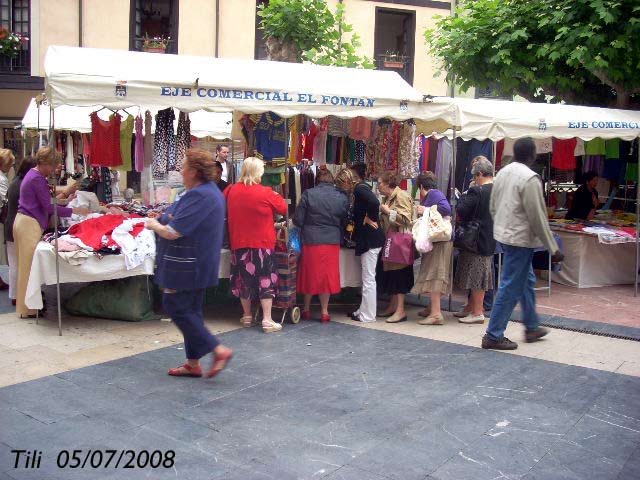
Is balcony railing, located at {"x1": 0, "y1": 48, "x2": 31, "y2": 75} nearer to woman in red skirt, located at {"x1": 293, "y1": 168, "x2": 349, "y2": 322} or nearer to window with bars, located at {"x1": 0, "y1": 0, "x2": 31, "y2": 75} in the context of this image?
window with bars, located at {"x1": 0, "y1": 0, "x2": 31, "y2": 75}

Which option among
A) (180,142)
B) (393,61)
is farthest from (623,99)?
(393,61)

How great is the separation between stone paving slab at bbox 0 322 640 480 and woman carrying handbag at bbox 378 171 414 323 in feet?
4.39

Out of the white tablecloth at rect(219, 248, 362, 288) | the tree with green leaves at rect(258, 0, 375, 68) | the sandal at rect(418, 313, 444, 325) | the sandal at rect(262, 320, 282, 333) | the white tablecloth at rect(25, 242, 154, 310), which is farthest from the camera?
the tree with green leaves at rect(258, 0, 375, 68)

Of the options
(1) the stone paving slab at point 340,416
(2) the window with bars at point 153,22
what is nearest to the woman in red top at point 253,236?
(1) the stone paving slab at point 340,416

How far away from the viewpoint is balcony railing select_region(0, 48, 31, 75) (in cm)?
1748

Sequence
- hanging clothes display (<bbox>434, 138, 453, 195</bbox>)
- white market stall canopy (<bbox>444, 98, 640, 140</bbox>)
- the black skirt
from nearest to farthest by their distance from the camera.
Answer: the black skirt
white market stall canopy (<bbox>444, 98, 640, 140</bbox>)
hanging clothes display (<bbox>434, 138, 453, 195</bbox>)

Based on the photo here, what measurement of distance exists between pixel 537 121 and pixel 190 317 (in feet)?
17.9

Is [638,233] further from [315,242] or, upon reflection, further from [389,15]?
[389,15]

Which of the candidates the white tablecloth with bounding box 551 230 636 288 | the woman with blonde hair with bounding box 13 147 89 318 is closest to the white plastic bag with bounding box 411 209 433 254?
the white tablecloth with bounding box 551 230 636 288

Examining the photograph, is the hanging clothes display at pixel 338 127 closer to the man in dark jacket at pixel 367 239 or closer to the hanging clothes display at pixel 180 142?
the man in dark jacket at pixel 367 239

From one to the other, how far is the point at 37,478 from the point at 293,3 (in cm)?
1118

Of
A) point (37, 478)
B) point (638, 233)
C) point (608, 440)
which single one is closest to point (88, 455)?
point (37, 478)

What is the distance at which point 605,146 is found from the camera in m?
11.4

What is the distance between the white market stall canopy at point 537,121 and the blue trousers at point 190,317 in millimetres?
3959
